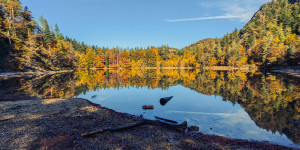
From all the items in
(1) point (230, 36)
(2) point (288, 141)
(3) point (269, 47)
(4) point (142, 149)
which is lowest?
(2) point (288, 141)

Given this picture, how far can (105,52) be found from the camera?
152 meters

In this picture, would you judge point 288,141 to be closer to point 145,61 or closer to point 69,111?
point 69,111

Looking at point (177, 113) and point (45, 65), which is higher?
point (45, 65)

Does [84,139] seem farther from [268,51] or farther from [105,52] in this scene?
[105,52]

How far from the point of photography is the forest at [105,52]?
59.7 m

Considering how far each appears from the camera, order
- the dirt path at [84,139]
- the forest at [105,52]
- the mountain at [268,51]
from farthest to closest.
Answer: the mountain at [268,51]
the forest at [105,52]
the dirt path at [84,139]

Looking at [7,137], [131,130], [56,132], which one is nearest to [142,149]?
[131,130]

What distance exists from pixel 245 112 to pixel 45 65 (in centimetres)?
9353

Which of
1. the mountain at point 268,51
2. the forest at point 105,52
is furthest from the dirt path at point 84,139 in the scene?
the mountain at point 268,51

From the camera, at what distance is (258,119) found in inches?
652

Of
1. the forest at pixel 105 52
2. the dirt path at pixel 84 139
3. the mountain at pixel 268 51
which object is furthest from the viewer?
the mountain at pixel 268 51

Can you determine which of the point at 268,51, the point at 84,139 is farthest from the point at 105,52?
the point at 84,139

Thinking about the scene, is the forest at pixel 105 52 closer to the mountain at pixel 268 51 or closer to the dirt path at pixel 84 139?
the mountain at pixel 268 51

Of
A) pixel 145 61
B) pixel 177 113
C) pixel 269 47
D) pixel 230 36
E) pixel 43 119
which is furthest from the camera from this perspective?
pixel 230 36
